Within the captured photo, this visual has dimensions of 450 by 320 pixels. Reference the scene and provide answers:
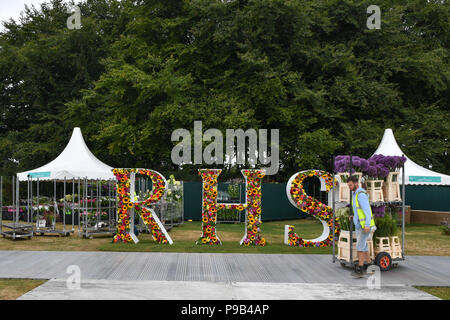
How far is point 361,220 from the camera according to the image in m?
10.5

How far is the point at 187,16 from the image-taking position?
101 ft

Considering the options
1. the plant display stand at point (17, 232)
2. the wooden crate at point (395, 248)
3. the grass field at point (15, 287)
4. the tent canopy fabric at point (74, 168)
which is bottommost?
the plant display stand at point (17, 232)

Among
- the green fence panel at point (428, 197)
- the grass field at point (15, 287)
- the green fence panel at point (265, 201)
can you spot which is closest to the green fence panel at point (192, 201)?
the green fence panel at point (265, 201)

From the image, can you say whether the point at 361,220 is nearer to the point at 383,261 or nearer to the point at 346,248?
the point at 346,248

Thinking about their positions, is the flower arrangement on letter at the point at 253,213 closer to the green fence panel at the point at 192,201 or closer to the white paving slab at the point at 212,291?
the white paving slab at the point at 212,291

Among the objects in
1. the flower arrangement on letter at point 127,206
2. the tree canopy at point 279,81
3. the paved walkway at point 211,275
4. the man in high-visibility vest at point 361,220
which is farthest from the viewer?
the tree canopy at point 279,81

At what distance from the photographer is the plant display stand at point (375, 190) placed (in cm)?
1167

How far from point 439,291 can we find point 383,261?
1999 millimetres

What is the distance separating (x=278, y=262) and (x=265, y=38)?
18.0 metres

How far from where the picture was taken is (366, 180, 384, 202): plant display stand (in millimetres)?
11673

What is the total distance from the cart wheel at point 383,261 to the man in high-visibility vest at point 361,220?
44cm

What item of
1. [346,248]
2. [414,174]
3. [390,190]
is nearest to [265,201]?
[414,174]

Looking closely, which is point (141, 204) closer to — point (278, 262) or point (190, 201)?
point (278, 262)
